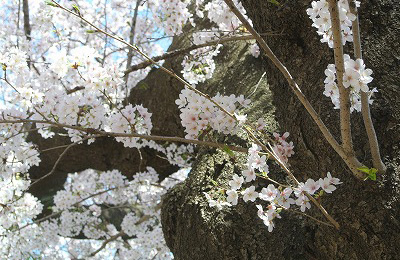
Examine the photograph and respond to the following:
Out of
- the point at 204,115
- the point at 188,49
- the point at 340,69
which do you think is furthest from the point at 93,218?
the point at 340,69

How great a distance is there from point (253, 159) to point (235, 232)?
1.45 feet

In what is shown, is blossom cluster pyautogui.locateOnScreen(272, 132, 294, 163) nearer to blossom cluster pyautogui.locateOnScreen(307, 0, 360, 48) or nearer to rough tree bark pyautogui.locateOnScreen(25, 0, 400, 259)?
rough tree bark pyautogui.locateOnScreen(25, 0, 400, 259)

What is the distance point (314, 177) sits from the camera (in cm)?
146

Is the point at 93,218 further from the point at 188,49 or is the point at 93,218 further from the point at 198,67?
the point at 188,49

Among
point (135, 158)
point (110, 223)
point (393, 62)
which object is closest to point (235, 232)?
point (393, 62)

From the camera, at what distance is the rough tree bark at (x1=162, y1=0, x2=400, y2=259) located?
127cm

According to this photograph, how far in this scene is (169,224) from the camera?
6.14 feet

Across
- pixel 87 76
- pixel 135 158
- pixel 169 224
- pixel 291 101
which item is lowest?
pixel 169 224

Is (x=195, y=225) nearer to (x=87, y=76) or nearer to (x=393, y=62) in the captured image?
(x=87, y=76)

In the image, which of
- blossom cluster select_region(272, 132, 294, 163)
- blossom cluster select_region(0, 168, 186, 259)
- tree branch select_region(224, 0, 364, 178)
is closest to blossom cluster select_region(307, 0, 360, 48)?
tree branch select_region(224, 0, 364, 178)

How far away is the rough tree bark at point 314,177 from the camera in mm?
1267

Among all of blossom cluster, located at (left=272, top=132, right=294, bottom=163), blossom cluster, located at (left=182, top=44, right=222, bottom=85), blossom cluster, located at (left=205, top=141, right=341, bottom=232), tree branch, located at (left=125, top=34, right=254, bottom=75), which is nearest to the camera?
blossom cluster, located at (left=205, top=141, right=341, bottom=232)

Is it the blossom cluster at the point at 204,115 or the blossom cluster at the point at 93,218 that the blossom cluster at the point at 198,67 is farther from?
the blossom cluster at the point at 93,218

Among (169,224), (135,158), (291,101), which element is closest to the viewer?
(291,101)
